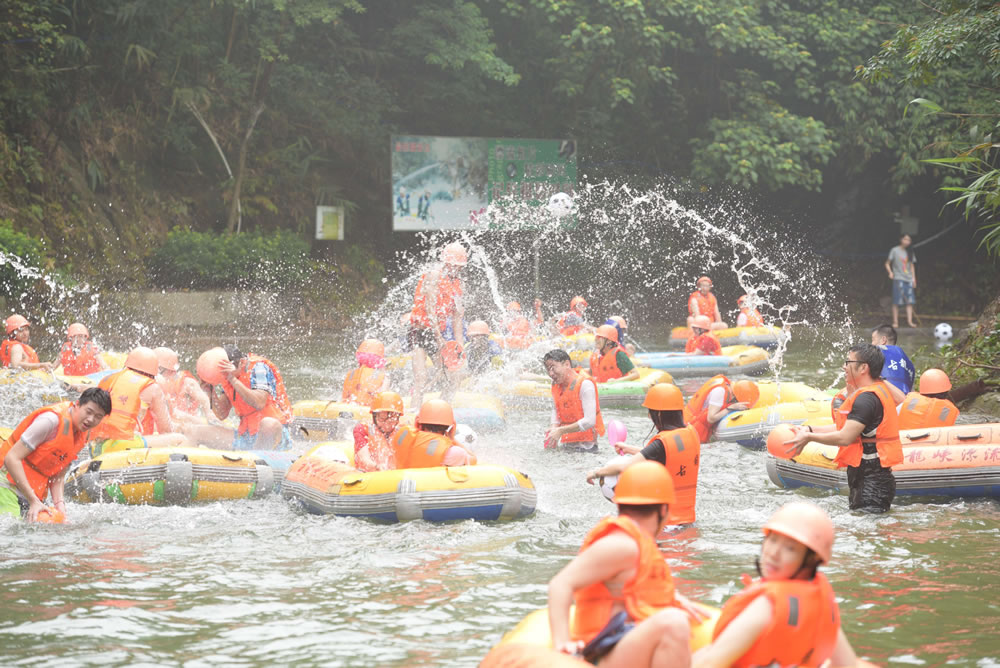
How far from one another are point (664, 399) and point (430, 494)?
181cm

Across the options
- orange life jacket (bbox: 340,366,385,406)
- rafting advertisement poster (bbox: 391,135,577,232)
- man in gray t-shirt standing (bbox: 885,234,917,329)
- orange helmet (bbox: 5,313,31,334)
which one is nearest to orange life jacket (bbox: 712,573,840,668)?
orange life jacket (bbox: 340,366,385,406)

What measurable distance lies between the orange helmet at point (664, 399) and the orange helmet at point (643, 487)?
262 cm

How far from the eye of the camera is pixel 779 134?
2480 centimetres

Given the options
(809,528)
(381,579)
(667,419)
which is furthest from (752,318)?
(809,528)

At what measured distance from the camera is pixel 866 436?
24.5 feet

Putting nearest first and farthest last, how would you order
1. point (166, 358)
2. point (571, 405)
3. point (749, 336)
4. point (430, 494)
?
point (430, 494), point (571, 405), point (166, 358), point (749, 336)

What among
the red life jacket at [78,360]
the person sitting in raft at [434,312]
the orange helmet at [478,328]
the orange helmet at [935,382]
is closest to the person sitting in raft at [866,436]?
the orange helmet at [935,382]

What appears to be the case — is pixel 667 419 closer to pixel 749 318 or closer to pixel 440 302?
pixel 440 302

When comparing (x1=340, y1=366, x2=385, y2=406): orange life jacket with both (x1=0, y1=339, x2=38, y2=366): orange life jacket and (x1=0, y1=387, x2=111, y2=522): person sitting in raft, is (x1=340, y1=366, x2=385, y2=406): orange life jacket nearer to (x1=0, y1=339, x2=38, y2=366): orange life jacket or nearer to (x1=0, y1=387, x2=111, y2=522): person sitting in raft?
(x1=0, y1=339, x2=38, y2=366): orange life jacket

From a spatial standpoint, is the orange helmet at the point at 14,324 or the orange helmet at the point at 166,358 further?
the orange helmet at the point at 14,324

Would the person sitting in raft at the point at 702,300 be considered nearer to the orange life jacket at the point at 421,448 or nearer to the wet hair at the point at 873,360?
the wet hair at the point at 873,360

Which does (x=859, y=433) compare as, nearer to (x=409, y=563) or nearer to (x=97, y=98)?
(x=409, y=563)

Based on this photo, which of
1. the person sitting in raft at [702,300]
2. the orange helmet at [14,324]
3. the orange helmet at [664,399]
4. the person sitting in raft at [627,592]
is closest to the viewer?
the person sitting in raft at [627,592]

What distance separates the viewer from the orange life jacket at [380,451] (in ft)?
27.1
